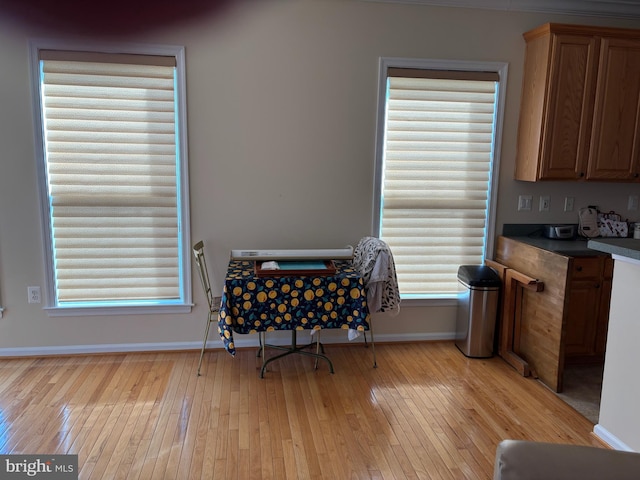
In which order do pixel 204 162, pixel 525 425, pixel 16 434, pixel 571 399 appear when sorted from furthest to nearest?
pixel 204 162
pixel 571 399
pixel 525 425
pixel 16 434

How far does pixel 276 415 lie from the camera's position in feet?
8.67

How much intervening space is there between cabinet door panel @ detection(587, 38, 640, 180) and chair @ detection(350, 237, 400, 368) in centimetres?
163

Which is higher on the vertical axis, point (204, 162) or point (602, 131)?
point (602, 131)

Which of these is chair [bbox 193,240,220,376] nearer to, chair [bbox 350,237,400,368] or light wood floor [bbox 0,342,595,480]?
light wood floor [bbox 0,342,595,480]

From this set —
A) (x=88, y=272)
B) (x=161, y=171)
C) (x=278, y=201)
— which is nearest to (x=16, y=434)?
(x=88, y=272)

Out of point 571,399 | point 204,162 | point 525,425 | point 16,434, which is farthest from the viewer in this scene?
point 204,162

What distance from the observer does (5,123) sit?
311 centimetres

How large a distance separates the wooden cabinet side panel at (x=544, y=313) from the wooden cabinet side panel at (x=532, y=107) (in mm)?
578

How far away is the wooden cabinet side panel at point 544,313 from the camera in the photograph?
2938mm

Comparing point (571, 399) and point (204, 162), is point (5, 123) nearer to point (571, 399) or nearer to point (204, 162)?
point (204, 162)

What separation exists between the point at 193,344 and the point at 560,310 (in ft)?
8.32

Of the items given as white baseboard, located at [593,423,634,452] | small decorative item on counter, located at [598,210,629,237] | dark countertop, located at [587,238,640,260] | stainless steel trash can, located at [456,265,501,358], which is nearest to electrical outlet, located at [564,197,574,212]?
small decorative item on counter, located at [598,210,629,237]

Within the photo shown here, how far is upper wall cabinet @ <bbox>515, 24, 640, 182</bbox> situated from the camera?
10.5 feet

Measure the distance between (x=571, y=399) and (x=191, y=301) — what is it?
2613 millimetres
